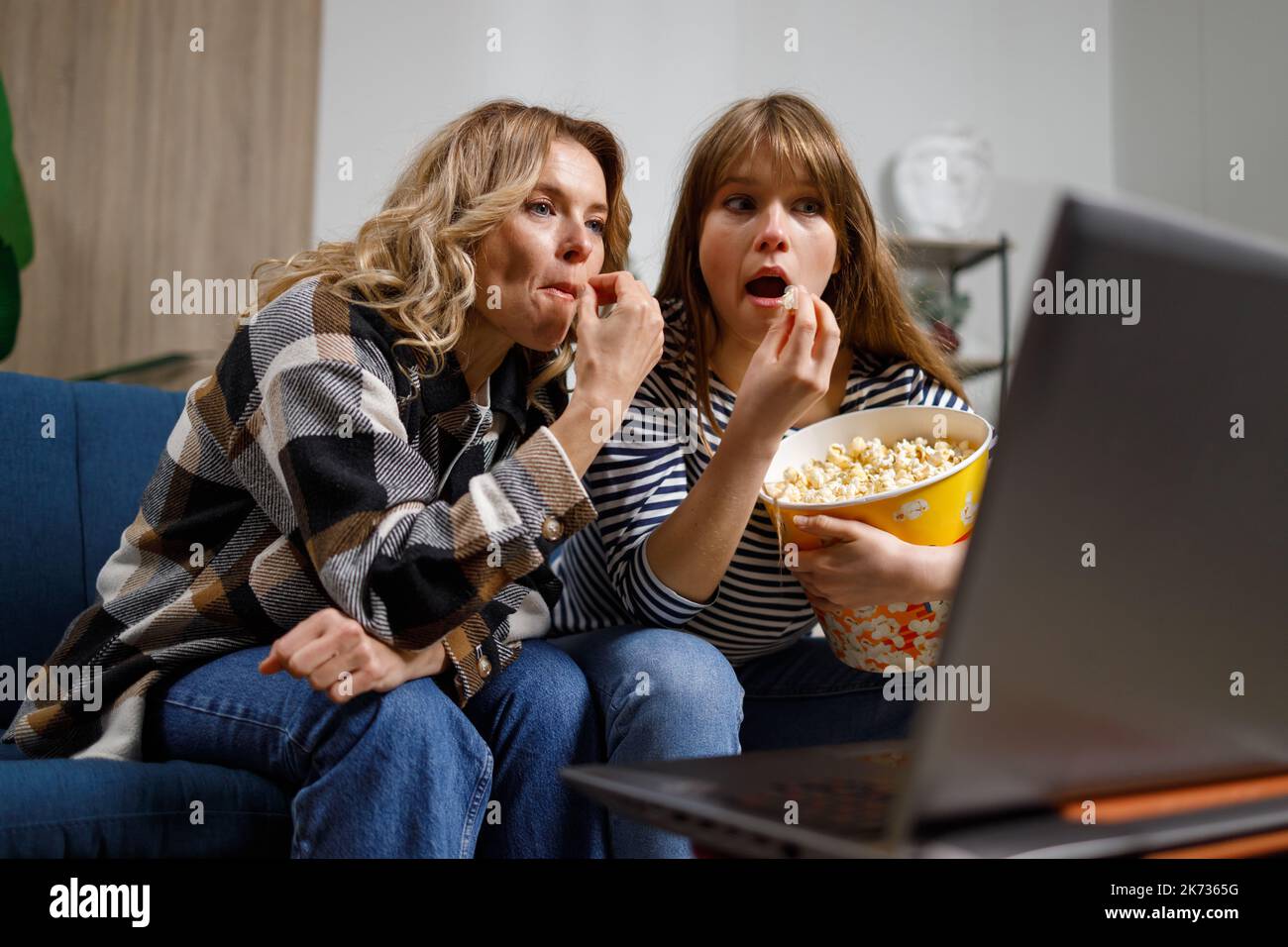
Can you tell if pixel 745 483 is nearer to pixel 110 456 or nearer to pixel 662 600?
pixel 662 600

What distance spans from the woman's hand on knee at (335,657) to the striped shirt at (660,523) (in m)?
0.34

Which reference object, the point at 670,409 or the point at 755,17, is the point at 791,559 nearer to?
the point at 670,409

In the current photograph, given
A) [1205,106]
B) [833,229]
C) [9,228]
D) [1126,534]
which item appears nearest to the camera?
[1126,534]

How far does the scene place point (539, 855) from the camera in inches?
Answer: 41.1

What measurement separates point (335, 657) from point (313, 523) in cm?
13

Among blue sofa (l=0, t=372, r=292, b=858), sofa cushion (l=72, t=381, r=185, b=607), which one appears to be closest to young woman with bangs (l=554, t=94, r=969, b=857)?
blue sofa (l=0, t=372, r=292, b=858)

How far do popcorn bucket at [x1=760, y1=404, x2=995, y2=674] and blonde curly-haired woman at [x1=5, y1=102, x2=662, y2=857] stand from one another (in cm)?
21

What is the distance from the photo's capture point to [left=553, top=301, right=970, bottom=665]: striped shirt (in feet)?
3.99

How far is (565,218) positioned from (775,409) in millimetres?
374

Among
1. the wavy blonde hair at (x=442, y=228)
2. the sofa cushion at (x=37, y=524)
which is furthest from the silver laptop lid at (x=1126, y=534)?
the sofa cushion at (x=37, y=524)

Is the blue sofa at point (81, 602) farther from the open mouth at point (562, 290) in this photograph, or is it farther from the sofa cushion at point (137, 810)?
the open mouth at point (562, 290)

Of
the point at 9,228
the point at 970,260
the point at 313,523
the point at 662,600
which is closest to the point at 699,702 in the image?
the point at 662,600

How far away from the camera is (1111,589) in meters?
0.47

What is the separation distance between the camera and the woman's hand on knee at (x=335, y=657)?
86cm
